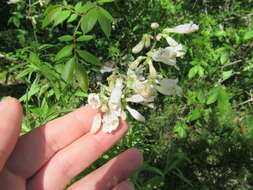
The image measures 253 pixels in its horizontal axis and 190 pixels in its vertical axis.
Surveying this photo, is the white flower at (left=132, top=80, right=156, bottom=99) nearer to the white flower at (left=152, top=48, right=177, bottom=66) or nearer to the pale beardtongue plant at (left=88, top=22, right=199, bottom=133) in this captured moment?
the pale beardtongue plant at (left=88, top=22, right=199, bottom=133)

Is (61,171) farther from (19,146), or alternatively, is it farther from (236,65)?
(236,65)

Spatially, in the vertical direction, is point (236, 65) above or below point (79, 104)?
below

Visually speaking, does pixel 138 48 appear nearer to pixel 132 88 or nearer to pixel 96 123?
pixel 132 88

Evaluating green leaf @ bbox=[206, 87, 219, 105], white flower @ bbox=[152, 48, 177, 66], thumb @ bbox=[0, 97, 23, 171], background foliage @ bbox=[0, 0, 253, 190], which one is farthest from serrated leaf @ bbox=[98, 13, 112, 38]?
green leaf @ bbox=[206, 87, 219, 105]

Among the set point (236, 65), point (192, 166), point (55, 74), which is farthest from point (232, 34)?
point (55, 74)

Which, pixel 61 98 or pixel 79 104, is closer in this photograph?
pixel 61 98

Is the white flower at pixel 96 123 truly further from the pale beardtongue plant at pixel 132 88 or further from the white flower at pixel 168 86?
the white flower at pixel 168 86

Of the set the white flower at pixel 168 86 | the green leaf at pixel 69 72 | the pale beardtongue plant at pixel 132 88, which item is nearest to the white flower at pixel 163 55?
the pale beardtongue plant at pixel 132 88
